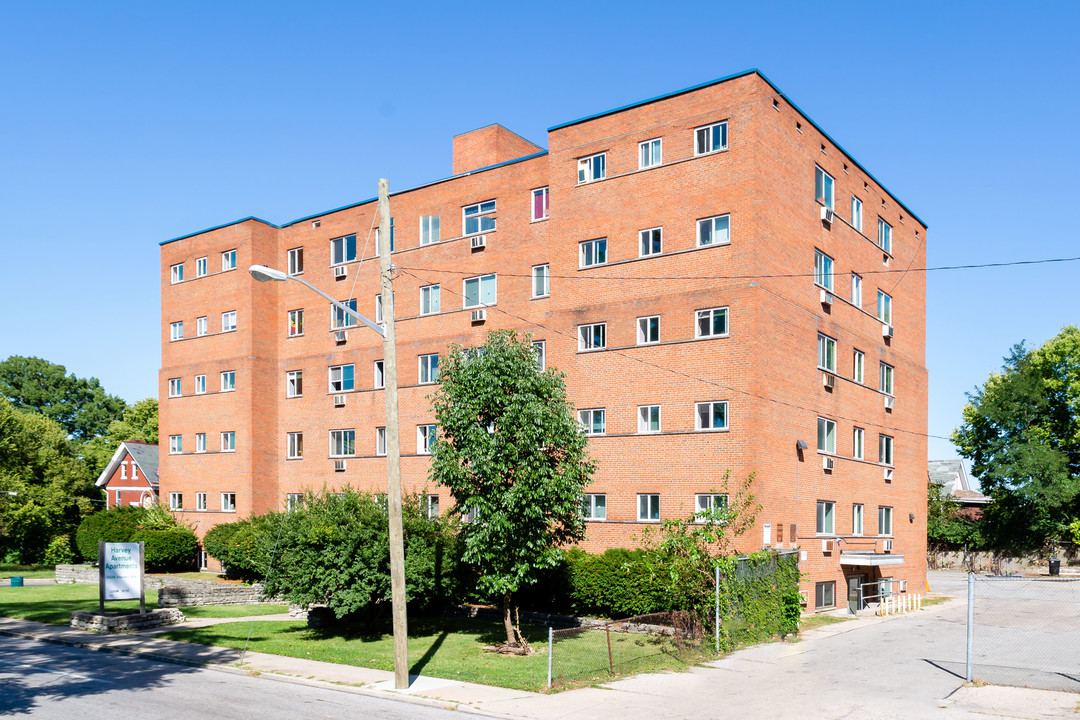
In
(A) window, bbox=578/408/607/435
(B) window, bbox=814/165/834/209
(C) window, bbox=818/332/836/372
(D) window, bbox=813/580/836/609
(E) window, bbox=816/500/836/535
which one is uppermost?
(B) window, bbox=814/165/834/209

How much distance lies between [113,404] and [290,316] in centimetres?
6756

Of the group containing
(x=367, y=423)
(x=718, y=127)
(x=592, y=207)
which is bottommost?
(x=367, y=423)

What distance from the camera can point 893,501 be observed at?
40.2m

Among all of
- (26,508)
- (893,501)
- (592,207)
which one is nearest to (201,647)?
(592,207)

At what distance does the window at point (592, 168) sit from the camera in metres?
34.4

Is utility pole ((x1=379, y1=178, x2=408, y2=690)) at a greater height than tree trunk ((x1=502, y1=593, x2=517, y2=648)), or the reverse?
utility pole ((x1=379, y1=178, x2=408, y2=690))

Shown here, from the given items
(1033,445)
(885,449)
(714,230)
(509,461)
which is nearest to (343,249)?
(714,230)

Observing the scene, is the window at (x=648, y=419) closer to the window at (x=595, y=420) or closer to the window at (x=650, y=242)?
the window at (x=595, y=420)

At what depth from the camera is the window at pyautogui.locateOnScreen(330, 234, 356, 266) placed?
43.3m

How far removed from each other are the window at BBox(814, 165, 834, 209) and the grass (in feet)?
61.7

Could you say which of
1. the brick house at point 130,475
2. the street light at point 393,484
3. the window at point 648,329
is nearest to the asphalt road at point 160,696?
the street light at point 393,484

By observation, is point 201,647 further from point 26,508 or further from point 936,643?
point 26,508

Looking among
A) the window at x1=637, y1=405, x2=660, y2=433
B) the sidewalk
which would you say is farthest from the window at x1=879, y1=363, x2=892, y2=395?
the sidewalk

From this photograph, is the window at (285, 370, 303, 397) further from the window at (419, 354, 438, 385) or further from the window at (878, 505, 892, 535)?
the window at (878, 505, 892, 535)
